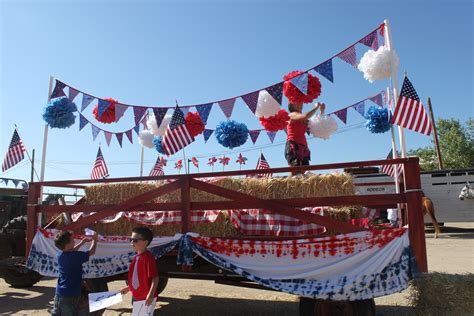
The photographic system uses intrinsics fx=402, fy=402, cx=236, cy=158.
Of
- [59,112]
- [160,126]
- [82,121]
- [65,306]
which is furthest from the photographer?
[82,121]

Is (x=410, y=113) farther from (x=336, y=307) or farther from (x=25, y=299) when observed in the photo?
(x=25, y=299)

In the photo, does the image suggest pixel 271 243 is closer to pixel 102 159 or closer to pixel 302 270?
pixel 302 270

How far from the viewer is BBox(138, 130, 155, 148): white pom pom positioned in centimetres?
878

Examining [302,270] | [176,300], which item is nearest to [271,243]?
[302,270]

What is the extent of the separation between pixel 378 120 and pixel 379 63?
247 centimetres

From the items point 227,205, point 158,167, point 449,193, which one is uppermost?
point 158,167

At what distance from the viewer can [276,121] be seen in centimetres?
745

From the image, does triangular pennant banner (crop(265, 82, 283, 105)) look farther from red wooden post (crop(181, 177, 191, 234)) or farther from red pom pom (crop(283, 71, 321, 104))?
red wooden post (crop(181, 177, 191, 234))

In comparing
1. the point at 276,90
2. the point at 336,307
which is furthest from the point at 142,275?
the point at 276,90

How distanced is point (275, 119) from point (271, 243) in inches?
135

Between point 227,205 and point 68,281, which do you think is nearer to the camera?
point 68,281

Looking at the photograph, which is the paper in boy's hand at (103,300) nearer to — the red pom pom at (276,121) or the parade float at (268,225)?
the parade float at (268,225)

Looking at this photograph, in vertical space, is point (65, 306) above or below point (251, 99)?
below

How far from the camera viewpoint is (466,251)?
11242 millimetres
